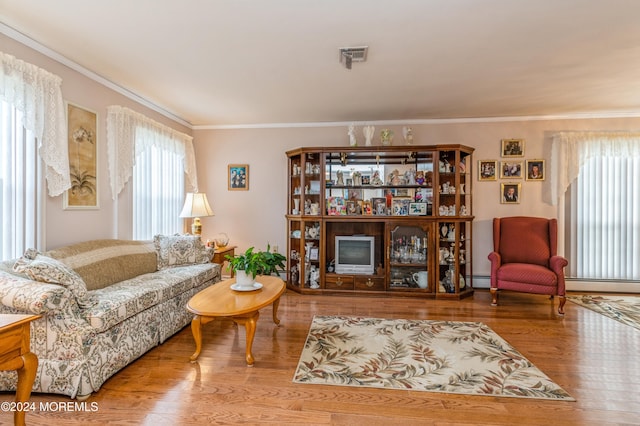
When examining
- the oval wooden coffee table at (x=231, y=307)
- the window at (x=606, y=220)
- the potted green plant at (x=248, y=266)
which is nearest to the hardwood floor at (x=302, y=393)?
the oval wooden coffee table at (x=231, y=307)

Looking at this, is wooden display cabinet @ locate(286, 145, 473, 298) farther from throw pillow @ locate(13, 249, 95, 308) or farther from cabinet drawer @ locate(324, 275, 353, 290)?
throw pillow @ locate(13, 249, 95, 308)

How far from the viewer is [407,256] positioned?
4.52 metres

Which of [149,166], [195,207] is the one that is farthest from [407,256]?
[149,166]

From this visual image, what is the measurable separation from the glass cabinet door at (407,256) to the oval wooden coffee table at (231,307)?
2.17 metres

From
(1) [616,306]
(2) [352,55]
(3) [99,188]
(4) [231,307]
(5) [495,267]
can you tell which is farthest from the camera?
(5) [495,267]

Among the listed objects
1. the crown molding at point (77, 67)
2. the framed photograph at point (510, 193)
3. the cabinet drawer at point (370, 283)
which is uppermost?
the crown molding at point (77, 67)

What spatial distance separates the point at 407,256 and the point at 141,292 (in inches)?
133

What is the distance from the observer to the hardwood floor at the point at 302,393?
1866mm

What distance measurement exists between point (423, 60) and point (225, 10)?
181 centimetres

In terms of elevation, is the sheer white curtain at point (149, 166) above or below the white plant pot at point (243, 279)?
above

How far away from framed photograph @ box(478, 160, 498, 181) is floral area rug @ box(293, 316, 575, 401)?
241cm

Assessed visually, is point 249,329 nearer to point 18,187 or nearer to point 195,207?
point 18,187

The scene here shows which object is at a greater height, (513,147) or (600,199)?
(513,147)

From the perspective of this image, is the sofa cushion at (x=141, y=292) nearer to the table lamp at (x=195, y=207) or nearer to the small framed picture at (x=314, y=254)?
the table lamp at (x=195, y=207)
